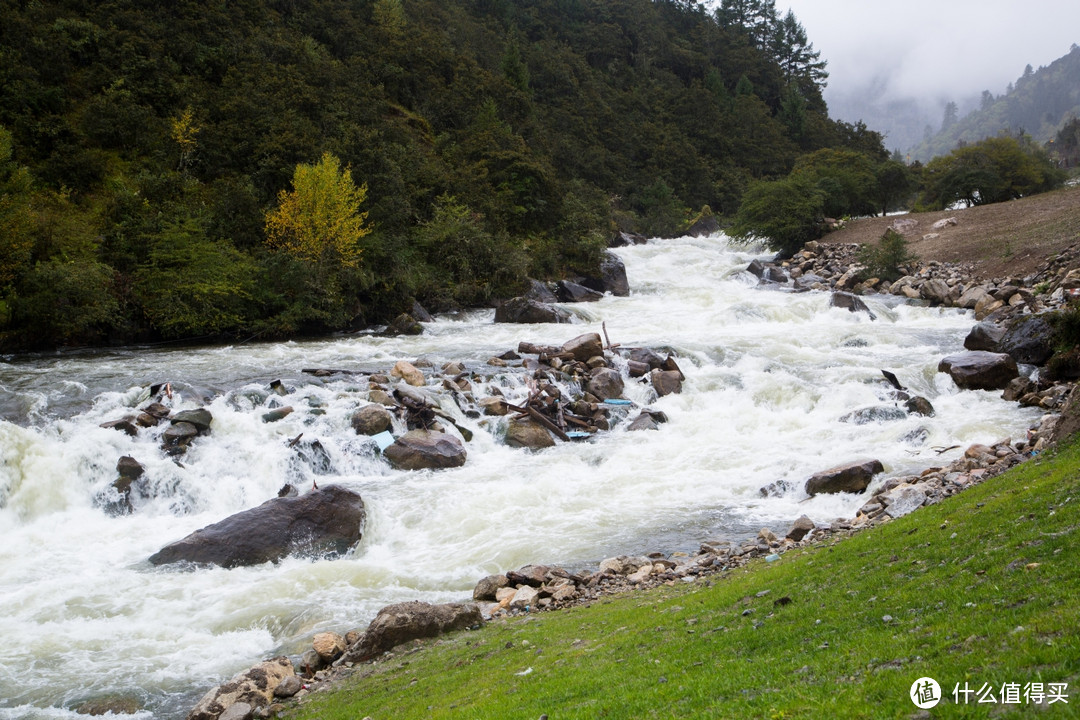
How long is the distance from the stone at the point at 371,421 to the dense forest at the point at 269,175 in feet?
37.4

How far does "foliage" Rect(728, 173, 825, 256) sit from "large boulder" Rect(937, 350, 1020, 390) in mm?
28158

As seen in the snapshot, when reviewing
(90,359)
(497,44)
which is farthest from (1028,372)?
(497,44)

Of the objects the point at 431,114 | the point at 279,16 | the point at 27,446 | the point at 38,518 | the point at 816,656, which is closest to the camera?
the point at 816,656

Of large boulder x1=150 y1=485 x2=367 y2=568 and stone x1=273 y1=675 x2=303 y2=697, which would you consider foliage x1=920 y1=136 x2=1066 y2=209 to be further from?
stone x1=273 y1=675 x2=303 y2=697

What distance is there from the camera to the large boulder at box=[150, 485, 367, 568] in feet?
36.1

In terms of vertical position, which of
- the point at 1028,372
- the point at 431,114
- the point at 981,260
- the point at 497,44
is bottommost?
the point at 1028,372

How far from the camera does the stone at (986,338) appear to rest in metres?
19.1

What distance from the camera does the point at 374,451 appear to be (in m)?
15.4

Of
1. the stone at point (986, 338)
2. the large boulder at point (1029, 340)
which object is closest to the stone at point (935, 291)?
the stone at point (986, 338)

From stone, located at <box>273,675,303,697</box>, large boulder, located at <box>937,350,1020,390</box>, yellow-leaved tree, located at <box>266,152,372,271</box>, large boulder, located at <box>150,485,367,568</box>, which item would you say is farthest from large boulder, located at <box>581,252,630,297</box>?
stone, located at <box>273,675,303,697</box>

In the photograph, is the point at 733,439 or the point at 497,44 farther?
the point at 497,44

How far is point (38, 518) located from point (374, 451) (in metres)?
6.23

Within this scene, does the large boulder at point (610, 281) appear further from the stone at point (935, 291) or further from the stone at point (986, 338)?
the stone at point (986, 338)

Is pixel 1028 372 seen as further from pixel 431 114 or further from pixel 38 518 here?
pixel 431 114
